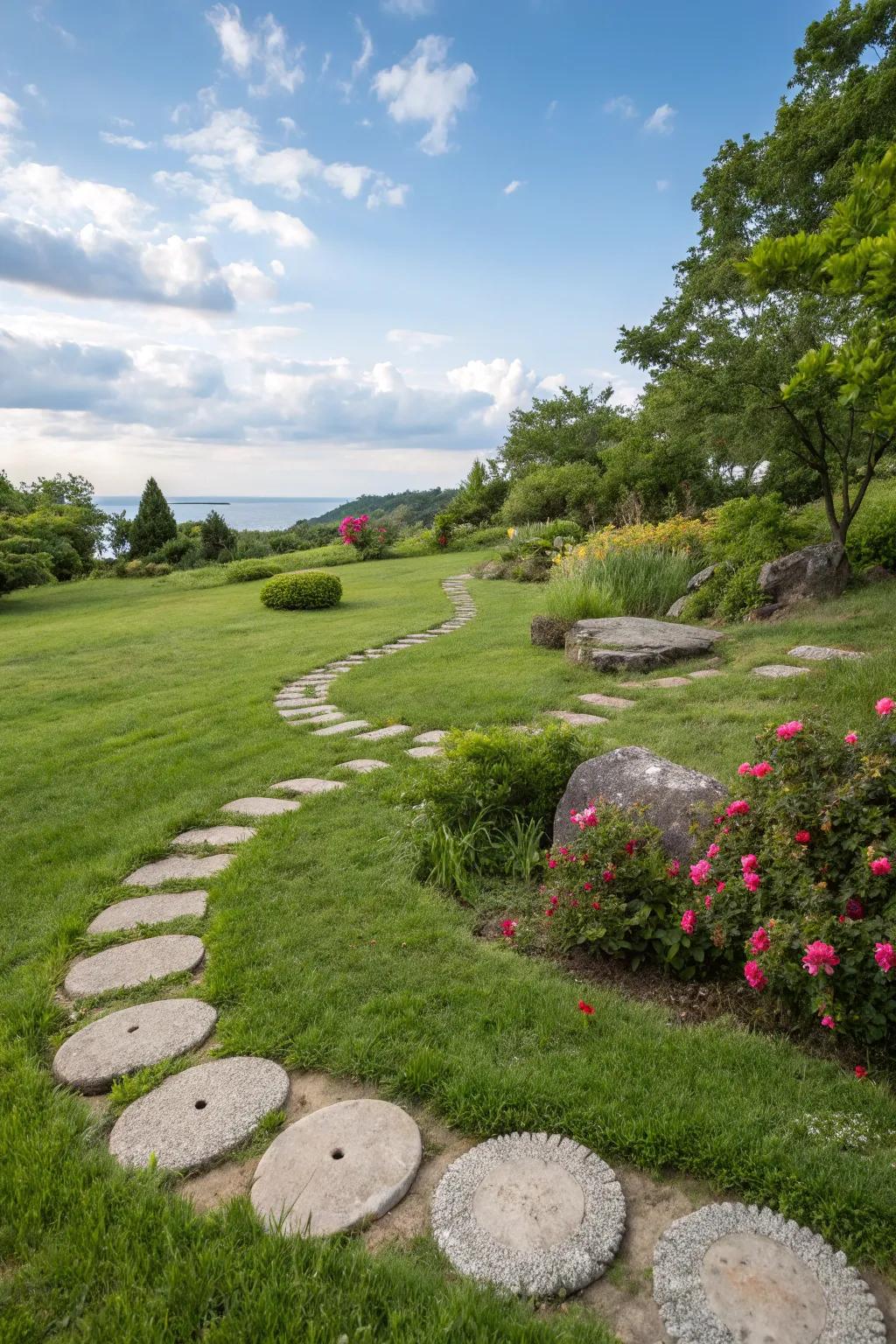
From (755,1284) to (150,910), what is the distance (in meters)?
2.37

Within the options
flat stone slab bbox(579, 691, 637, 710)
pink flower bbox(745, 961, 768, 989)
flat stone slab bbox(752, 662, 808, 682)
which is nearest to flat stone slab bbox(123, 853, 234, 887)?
pink flower bbox(745, 961, 768, 989)

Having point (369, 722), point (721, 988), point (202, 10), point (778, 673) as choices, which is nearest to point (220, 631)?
point (369, 722)

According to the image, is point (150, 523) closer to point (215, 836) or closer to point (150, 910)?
point (215, 836)

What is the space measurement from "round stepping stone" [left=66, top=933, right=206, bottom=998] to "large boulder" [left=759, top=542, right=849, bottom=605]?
22.8ft

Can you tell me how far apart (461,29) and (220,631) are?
7.72 meters

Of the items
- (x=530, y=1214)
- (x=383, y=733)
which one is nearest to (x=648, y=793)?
(x=530, y=1214)

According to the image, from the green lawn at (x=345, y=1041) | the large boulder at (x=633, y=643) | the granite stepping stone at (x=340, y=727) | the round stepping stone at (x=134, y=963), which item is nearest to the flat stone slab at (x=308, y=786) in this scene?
the green lawn at (x=345, y=1041)

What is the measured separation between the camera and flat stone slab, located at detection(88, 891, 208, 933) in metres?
2.68

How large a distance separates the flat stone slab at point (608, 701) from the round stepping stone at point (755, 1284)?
3727 millimetres

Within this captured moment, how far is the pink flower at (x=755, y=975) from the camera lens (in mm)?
1925

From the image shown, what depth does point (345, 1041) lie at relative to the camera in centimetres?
193

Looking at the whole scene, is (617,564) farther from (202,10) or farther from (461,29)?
(202,10)

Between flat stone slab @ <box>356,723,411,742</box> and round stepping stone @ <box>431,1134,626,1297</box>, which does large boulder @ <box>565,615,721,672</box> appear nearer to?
flat stone slab @ <box>356,723,411,742</box>

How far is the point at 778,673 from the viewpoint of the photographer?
17.0 feet
